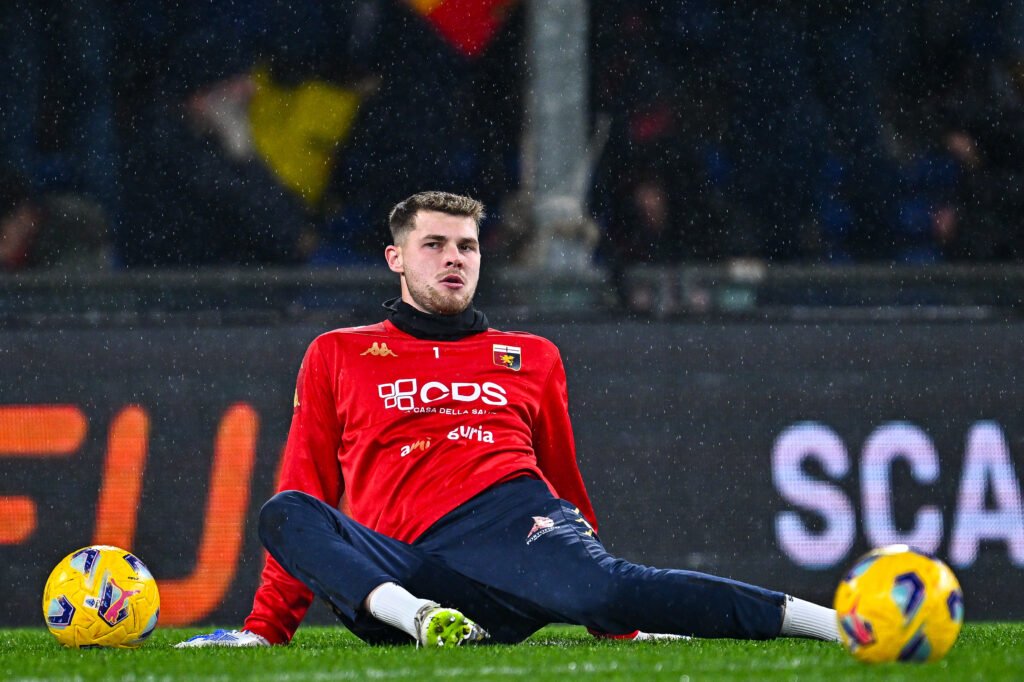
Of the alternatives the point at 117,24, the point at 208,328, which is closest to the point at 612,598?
the point at 208,328

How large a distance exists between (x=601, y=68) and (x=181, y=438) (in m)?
5.29

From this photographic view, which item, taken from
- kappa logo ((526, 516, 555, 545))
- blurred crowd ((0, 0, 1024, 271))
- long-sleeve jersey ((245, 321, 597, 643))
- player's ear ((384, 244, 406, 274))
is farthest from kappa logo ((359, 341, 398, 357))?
blurred crowd ((0, 0, 1024, 271))

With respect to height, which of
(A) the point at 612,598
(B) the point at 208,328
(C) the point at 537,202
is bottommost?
(A) the point at 612,598

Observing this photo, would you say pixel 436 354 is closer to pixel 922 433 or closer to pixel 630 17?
pixel 922 433

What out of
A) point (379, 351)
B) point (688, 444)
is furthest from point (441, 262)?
point (688, 444)

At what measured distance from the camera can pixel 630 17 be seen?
36.3 feet

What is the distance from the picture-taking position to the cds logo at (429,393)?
197 inches

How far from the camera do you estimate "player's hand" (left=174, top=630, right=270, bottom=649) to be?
4660mm

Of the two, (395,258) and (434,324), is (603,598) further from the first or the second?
(395,258)

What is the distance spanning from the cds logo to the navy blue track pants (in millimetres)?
301

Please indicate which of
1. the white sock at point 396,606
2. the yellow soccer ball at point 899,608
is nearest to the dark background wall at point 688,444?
the white sock at point 396,606

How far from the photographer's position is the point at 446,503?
4859mm

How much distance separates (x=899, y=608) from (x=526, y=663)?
3.12ft

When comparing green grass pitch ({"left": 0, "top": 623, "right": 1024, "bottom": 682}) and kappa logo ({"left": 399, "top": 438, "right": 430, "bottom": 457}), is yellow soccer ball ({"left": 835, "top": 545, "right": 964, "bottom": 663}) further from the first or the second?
kappa logo ({"left": 399, "top": 438, "right": 430, "bottom": 457})
